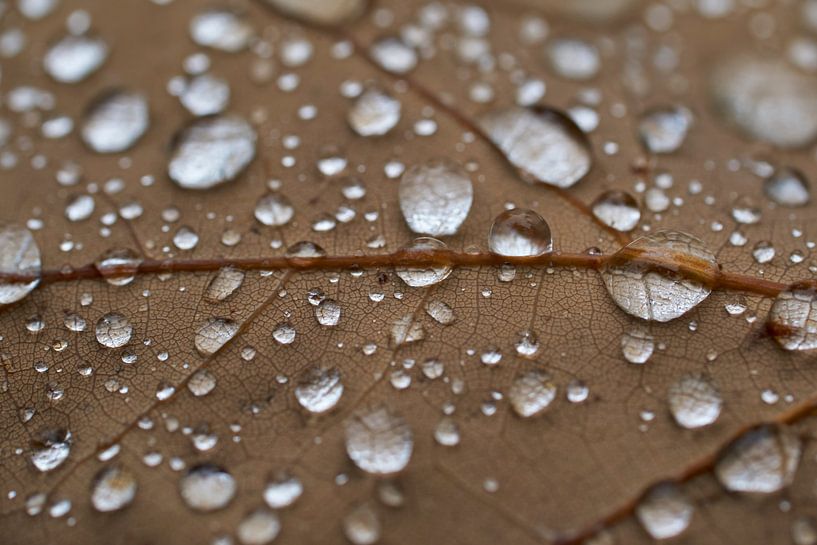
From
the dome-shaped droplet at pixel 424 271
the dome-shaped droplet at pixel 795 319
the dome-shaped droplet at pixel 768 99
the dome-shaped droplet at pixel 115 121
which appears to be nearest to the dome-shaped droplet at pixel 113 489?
the dome-shaped droplet at pixel 424 271

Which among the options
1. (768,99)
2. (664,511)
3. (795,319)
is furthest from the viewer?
(768,99)

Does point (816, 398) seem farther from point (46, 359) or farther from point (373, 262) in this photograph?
point (46, 359)

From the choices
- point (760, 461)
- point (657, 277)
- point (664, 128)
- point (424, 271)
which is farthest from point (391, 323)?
point (664, 128)

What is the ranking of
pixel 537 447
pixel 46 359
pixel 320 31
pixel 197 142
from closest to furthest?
pixel 537 447
pixel 46 359
pixel 197 142
pixel 320 31

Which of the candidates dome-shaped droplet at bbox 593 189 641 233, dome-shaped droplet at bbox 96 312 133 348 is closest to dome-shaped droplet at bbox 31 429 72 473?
dome-shaped droplet at bbox 96 312 133 348

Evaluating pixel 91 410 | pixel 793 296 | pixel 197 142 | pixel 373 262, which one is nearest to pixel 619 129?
pixel 793 296


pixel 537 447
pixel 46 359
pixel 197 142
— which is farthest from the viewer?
pixel 197 142

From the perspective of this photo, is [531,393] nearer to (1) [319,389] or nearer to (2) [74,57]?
(1) [319,389]
